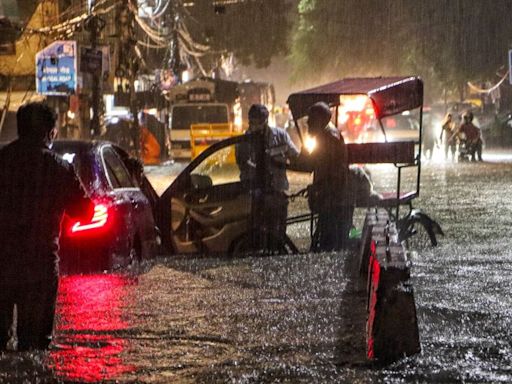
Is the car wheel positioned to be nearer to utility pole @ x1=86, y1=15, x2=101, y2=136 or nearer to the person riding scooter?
utility pole @ x1=86, y1=15, x2=101, y2=136

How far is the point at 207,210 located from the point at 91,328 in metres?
3.63

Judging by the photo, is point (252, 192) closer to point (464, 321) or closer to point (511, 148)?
point (464, 321)

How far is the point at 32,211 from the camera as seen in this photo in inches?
229

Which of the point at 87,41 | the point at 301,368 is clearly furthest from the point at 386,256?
the point at 87,41

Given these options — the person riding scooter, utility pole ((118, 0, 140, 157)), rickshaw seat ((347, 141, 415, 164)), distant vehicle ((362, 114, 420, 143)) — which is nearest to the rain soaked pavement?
rickshaw seat ((347, 141, 415, 164))

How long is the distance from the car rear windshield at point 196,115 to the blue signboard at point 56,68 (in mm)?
14425

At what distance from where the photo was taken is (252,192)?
10.2 metres

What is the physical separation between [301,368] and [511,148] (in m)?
38.1

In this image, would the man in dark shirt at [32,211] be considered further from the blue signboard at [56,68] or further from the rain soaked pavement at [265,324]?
the blue signboard at [56,68]

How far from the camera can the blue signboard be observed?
2334 cm

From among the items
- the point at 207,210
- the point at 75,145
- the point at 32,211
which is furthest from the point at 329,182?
the point at 32,211

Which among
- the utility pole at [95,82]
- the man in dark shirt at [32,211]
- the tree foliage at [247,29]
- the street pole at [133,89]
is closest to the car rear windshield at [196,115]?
the street pole at [133,89]

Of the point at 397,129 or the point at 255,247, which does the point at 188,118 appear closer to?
the point at 397,129

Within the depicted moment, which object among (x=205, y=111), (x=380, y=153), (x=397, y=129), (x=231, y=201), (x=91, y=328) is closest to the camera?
(x=91, y=328)
